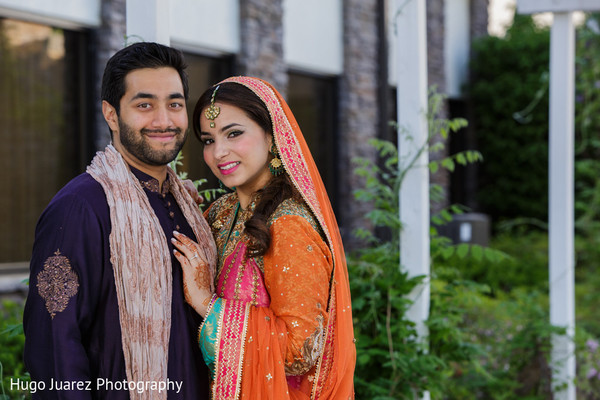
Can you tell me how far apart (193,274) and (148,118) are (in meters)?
0.50

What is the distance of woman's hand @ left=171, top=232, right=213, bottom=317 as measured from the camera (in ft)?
7.16

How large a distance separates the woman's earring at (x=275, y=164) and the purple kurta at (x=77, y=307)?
54 cm

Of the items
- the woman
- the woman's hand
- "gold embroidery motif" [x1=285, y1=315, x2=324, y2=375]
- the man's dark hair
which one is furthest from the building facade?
"gold embroidery motif" [x1=285, y1=315, x2=324, y2=375]

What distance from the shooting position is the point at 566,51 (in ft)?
15.2

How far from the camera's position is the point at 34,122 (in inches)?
214

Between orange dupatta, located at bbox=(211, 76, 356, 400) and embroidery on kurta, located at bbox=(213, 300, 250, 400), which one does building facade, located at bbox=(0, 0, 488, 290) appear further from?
embroidery on kurta, located at bbox=(213, 300, 250, 400)

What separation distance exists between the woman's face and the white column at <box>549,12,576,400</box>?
2.97 meters

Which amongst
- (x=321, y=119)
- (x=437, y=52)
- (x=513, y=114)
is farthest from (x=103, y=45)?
(x=513, y=114)

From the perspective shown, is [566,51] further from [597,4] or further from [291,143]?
[291,143]

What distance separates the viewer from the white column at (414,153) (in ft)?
11.8

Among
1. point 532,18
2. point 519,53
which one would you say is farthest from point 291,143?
point 532,18

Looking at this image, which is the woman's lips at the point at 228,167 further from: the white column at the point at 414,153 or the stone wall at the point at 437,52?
the stone wall at the point at 437,52

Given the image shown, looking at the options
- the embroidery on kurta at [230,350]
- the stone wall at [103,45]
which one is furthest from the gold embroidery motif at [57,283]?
the stone wall at [103,45]

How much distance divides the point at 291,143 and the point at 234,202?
0.38 metres
